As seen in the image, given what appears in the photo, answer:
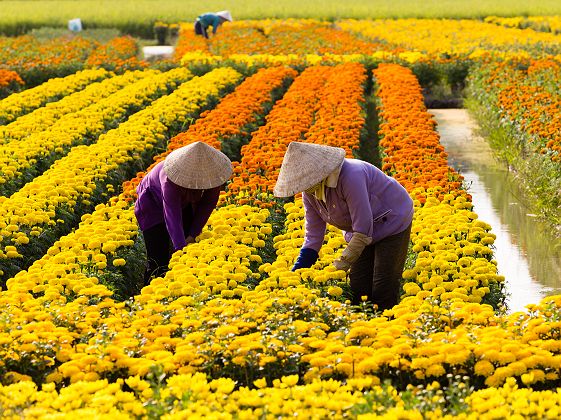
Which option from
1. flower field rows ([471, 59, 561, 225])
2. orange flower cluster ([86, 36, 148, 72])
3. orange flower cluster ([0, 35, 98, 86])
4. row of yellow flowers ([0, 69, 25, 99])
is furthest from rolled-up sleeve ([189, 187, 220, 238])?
orange flower cluster ([0, 35, 98, 86])

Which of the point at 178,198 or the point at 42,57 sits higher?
the point at 178,198

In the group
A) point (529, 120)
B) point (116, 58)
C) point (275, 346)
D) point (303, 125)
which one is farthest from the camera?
point (116, 58)

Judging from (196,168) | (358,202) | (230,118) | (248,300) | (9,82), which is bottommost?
(9,82)

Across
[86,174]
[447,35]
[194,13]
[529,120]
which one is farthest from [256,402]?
[194,13]

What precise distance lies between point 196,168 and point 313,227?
3.41 feet

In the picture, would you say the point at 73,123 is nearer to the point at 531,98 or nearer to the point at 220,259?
the point at 531,98

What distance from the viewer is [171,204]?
24.0 ft

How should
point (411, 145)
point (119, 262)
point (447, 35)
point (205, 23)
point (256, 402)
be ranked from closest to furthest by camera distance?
point (256, 402), point (119, 262), point (411, 145), point (447, 35), point (205, 23)

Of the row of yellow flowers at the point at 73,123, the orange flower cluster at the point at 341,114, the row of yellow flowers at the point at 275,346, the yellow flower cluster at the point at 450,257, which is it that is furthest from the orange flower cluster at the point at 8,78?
the row of yellow flowers at the point at 275,346

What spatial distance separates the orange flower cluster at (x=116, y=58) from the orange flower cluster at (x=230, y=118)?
426 cm

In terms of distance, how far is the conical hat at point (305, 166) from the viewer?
609cm

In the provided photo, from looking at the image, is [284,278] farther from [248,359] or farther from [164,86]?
[164,86]

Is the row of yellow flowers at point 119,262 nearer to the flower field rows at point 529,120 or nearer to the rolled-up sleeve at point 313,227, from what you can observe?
the rolled-up sleeve at point 313,227

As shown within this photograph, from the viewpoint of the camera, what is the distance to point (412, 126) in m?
12.8
